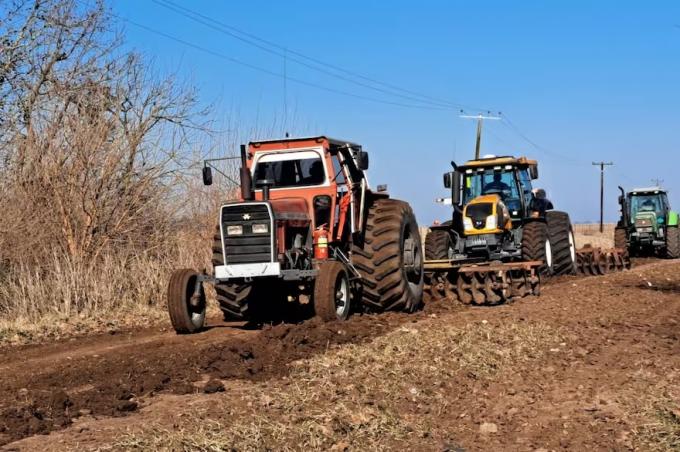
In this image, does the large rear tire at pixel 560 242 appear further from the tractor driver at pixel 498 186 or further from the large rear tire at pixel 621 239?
the large rear tire at pixel 621 239

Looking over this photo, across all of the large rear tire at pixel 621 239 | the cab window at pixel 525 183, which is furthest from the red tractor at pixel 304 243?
the large rear tire at pixel 621 239

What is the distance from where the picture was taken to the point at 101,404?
5.85m

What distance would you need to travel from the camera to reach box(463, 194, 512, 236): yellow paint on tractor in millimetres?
14719

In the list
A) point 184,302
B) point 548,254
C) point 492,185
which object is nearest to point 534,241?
point 548,254

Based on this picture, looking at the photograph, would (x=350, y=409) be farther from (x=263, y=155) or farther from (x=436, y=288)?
(x=436, y=288)

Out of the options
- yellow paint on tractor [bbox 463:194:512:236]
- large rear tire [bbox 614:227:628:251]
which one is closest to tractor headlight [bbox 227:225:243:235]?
yellow paint on tractor [bbox 463:194:512:236]

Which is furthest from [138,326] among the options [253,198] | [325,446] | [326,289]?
[325,446]

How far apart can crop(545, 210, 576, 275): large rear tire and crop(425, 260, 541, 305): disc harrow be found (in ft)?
11.0

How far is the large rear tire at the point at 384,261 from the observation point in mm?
10789

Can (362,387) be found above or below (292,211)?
below

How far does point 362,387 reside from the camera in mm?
6219

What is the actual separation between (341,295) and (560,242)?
7.98 metres

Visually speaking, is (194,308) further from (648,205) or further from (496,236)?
(648,205)

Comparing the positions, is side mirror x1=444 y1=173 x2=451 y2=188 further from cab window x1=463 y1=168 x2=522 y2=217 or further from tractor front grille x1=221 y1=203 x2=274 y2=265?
tractor front grille x1=221 y1=203 x2=274 y2=265
